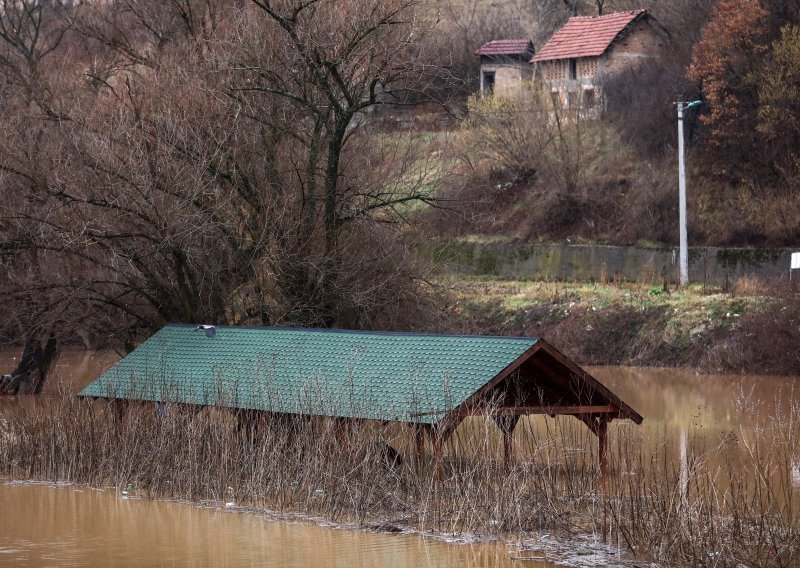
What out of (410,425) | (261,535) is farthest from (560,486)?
(261,535)

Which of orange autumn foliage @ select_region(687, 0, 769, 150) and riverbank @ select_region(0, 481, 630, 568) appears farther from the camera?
Result: orange autumn foliage @ select_region(687, 0, 769, 150)

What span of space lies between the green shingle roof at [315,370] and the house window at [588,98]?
40.9 metres

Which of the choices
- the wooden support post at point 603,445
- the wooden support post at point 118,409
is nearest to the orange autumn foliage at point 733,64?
the wooden support post at point 603,445

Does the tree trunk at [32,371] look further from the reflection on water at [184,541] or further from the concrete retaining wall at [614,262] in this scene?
the reflection on water at [184,541]

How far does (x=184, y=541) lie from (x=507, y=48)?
2264 inches

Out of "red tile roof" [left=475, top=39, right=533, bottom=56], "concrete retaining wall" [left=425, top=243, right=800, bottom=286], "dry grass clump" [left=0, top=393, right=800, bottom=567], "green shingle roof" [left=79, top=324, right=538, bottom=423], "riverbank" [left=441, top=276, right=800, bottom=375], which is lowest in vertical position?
"dry grass clump" [left=0, top=393, right=800, bottom=567]

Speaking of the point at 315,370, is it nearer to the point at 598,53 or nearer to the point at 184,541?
the point at 184,541

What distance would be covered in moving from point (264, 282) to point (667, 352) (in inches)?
612

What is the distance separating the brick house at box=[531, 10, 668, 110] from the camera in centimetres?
6194

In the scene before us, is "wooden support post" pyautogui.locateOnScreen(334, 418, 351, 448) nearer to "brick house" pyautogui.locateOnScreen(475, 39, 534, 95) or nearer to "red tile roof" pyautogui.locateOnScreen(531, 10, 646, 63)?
"red tile roof" pyautogui.locateOnScreen(531, 10, 646, 63)

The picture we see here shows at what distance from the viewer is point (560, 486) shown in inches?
727

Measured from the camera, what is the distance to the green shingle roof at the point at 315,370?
60.0ft

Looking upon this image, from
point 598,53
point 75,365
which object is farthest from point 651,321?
point 598,53

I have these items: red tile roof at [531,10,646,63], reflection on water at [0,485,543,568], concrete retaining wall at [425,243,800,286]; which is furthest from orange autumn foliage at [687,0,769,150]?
reflection on water at [0,485,543,568]
